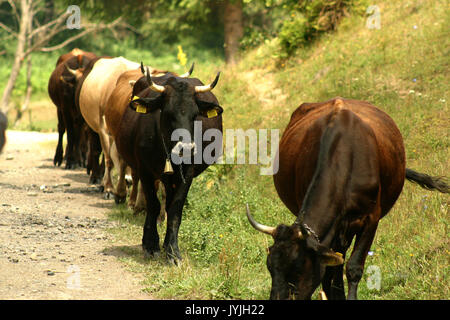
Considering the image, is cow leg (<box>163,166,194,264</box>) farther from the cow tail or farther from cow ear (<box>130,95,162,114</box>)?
the cow tail

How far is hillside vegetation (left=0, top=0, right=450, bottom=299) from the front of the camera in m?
6.93

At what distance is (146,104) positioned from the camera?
7934mm

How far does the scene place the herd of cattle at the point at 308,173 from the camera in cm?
531

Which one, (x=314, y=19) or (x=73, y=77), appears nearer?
(x=73, y=77)

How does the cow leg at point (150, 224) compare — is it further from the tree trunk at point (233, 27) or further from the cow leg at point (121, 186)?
the tree trunk at point (233, 27)

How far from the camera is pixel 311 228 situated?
5.51m

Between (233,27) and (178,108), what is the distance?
14008 millimetres

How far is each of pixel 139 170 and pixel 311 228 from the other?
3.49 metres

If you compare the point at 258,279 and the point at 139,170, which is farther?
the point at 139,170

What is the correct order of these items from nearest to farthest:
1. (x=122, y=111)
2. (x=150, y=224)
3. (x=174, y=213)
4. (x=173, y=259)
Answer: (x=173, y=259), (x=174, y=213), (x=150, y=224), (x=122, y=111)

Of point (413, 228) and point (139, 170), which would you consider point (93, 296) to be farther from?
point (413, 228)

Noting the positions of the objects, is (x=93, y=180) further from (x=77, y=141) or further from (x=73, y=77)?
(x=73, y=77)

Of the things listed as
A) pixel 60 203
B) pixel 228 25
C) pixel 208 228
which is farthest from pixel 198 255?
pixel 228 25

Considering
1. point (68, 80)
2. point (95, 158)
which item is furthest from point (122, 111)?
point (68, 80)
